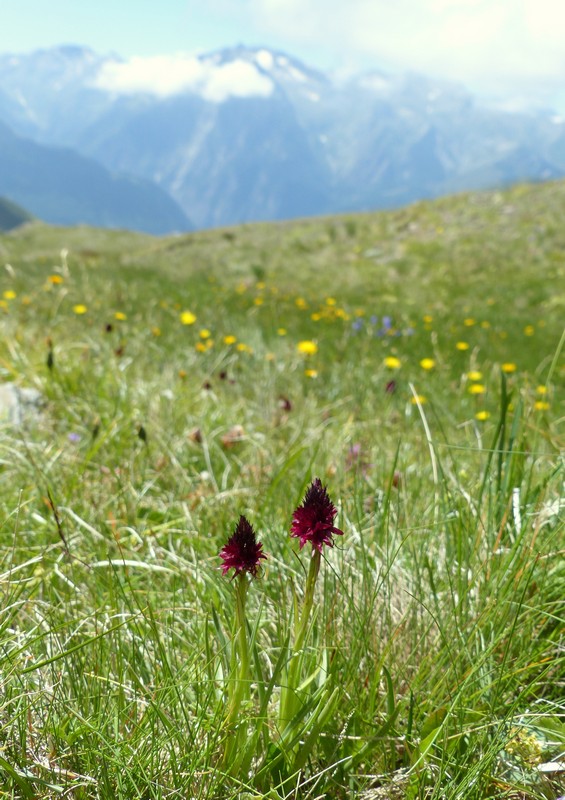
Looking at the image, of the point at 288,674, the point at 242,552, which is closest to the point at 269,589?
the point at 288,674

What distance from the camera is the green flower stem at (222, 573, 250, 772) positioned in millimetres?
1151

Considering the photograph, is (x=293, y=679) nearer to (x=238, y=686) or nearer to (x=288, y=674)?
(x=288, y=674)

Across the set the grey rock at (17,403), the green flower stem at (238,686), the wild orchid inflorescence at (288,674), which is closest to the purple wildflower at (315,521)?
the wild orchid inflorescence at (288,674)

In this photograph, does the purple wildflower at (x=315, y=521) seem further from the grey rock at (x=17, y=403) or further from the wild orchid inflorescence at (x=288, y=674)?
the grey rock at (x=17, y=403)

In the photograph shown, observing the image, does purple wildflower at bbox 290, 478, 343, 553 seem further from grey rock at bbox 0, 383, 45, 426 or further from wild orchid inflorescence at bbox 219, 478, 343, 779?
grey rock at bbox 0, 383, 45, 426

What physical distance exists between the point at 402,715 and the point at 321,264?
18.1m

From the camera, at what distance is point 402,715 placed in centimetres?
142

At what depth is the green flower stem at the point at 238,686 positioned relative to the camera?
115cm

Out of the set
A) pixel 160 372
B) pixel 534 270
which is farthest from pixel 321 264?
pixel 160 372

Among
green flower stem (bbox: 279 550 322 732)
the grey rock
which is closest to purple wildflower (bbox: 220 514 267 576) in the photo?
green flower stem (bbox: 279 550 322 732)

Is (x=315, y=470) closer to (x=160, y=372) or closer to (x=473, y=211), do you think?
(x=160, y=372)

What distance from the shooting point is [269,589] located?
5.71 feet

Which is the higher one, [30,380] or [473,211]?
[473,211]

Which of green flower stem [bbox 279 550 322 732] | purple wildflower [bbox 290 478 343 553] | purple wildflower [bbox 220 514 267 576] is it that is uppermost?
purple wildflower [bbox 290 478 343 553]
